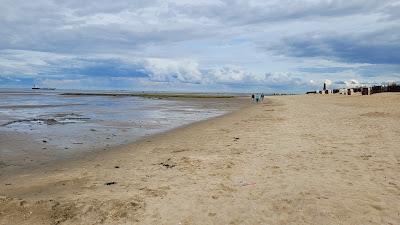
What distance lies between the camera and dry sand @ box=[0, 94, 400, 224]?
6.67m

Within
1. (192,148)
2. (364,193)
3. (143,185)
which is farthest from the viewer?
(192,148)

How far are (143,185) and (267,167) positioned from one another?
361 centimetres

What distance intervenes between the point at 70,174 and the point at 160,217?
4.54 metres

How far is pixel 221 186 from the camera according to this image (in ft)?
28.2

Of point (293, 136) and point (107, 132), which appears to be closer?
point (293, 136)

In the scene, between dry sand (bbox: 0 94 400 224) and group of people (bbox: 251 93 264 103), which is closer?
dry sand (bbox: 0 94 400 224)

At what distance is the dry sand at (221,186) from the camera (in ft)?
21.9

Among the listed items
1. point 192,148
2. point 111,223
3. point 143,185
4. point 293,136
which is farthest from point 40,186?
point 293,136

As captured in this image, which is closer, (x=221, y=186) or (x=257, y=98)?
(x=221, y=186)

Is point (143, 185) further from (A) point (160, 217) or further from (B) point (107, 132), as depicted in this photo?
(B) point (107, 132)

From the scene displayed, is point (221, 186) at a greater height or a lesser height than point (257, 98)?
lesser

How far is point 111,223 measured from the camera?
6387 mm

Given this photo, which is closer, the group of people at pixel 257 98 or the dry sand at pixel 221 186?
the dry sand at pixel 221 186

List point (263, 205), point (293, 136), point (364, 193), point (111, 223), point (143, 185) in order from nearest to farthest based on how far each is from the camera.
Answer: point (111, 223), point (263, 205), point (364, 193), point (143, 185), point (293, 136)
